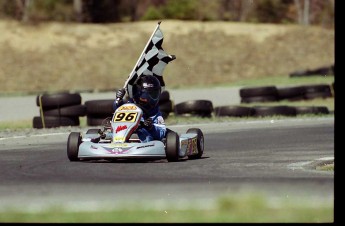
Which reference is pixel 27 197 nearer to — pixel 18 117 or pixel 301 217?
pixel 301 217

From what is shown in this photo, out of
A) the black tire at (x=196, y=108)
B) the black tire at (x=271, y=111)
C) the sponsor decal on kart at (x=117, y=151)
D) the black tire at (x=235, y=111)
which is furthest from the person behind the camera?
the black tire at (x=271, y=111)

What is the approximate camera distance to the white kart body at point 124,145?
13.5 meters

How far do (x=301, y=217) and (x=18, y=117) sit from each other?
19331 mm

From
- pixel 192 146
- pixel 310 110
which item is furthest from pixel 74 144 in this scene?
pixel 310 110

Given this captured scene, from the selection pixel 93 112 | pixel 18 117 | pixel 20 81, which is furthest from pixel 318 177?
pixel 20 81

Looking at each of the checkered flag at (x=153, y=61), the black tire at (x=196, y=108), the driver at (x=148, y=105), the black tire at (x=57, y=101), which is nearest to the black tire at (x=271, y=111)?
the black tire at (x=196, y=108)

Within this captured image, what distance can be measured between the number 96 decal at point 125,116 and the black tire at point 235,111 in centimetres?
1016

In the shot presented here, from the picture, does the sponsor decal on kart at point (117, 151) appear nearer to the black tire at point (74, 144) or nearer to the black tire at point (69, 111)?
the black tire at point (74, 144)

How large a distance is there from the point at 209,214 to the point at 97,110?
1271 centimetres

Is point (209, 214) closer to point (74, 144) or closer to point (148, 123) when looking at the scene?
point (148, 123)

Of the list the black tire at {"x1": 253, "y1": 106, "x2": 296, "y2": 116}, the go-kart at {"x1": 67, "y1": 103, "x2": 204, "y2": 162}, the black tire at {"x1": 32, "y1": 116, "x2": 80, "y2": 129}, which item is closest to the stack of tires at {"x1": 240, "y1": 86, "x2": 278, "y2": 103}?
the black tire at {"x1": 253, "y1": 106, "x2": 296, "y2": 116}

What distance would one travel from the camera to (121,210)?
876 cm

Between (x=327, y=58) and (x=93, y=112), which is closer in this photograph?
(x=93, y=112)
